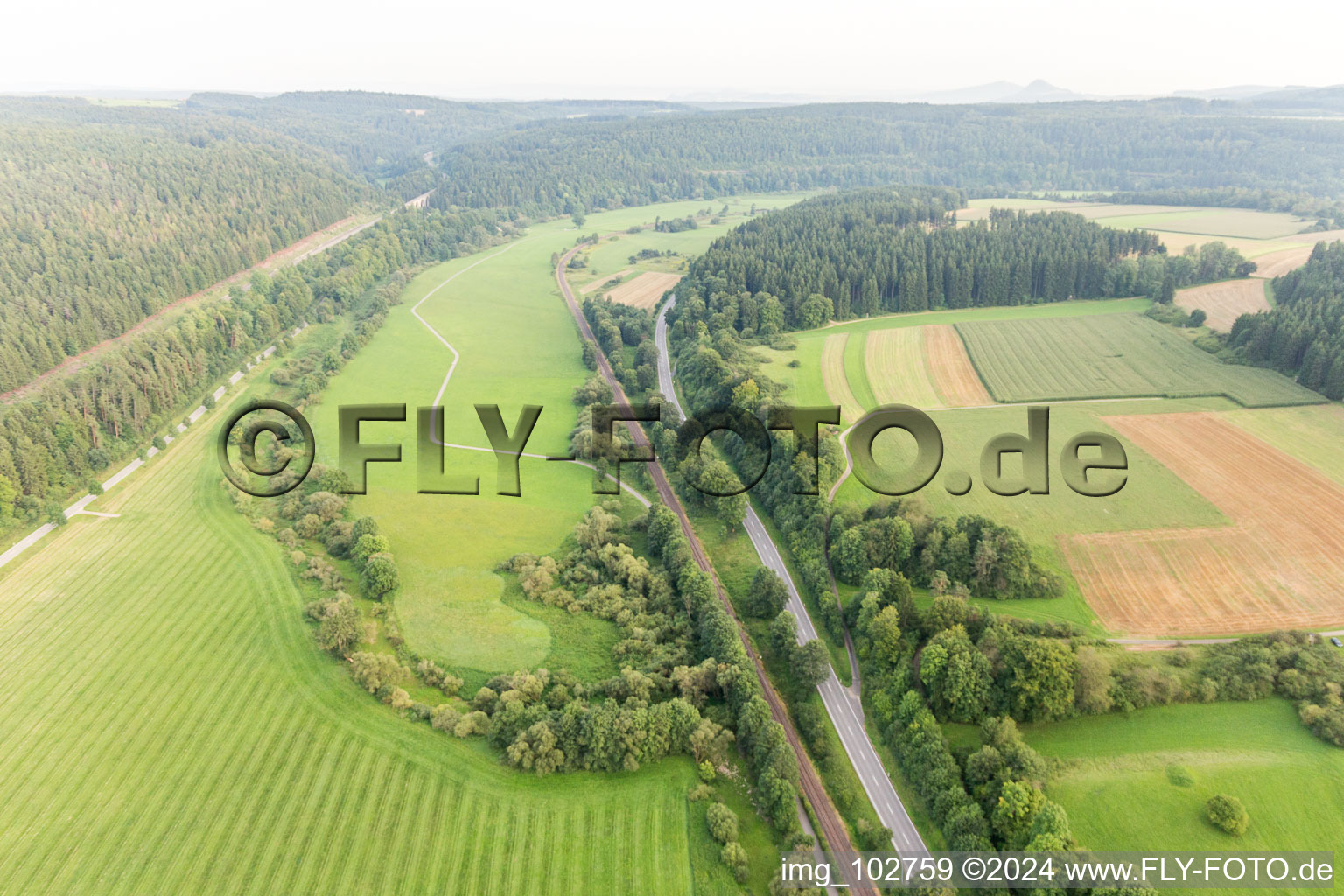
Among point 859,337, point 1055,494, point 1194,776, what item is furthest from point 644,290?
point 1194,776

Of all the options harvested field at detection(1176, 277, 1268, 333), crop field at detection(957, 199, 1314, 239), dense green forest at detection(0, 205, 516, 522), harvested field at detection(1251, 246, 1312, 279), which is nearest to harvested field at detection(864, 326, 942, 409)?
harvested field at detection(1176, 277, 1268, 333)

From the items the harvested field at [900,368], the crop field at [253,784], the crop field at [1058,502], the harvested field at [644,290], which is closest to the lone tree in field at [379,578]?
the crop field at [253,784]

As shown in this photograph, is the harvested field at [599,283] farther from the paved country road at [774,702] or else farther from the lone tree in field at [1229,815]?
the lone tree in field at [1229,815]

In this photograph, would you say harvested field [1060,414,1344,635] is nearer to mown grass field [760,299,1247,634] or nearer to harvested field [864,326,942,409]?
mown grass field [760,299,1247,634]

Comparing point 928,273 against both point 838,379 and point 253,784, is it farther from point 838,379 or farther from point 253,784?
point 253,784

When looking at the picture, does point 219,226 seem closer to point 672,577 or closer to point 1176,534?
point 672,577

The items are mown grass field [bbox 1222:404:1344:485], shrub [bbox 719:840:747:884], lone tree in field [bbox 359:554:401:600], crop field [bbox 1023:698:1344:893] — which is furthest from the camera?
mown grass field [bbox 1222:404:1344:485]
